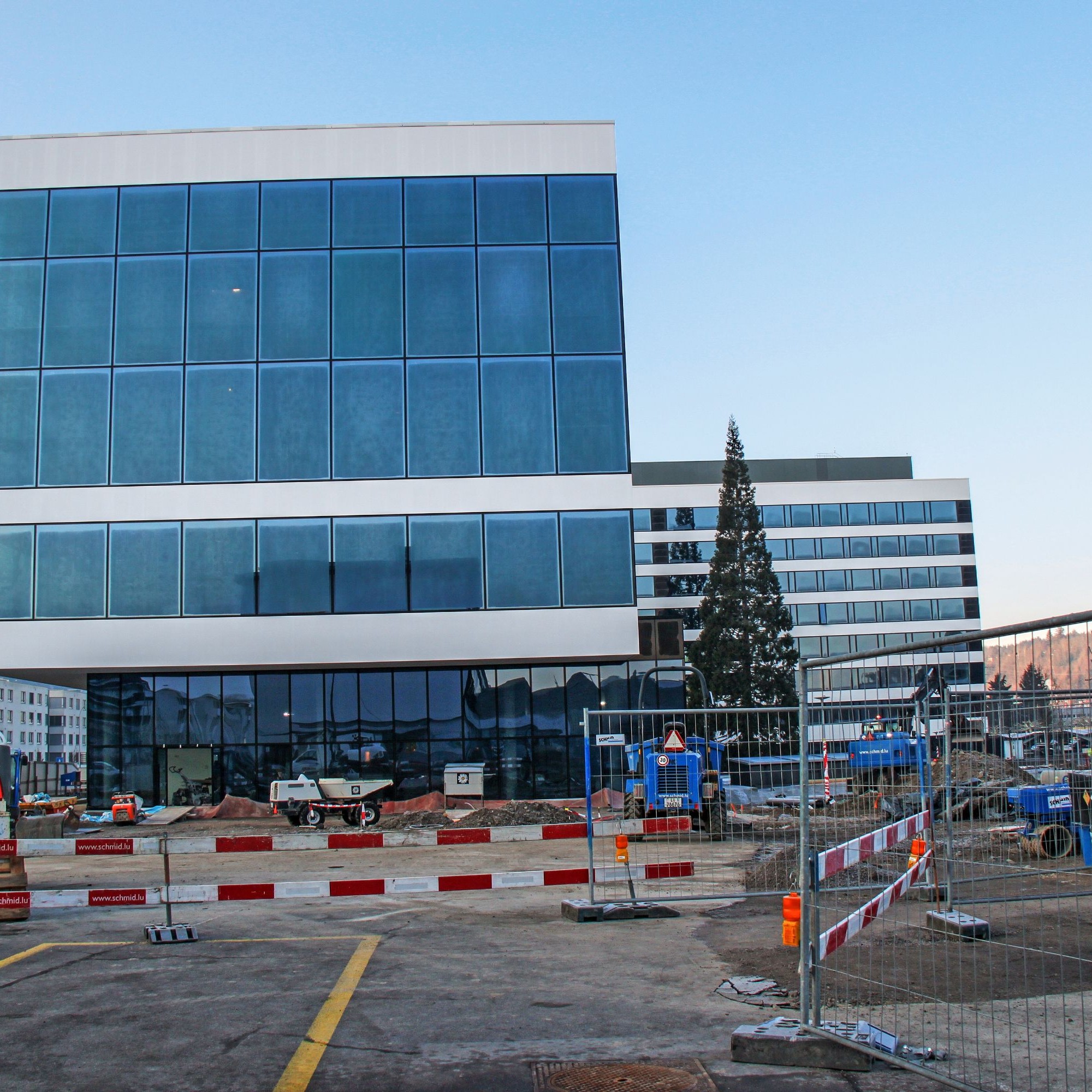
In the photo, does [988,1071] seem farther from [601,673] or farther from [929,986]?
[601,673]

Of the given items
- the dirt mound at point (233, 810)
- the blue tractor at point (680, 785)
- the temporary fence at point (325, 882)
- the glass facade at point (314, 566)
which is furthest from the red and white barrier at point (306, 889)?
the dirt mound at point (233, 810)

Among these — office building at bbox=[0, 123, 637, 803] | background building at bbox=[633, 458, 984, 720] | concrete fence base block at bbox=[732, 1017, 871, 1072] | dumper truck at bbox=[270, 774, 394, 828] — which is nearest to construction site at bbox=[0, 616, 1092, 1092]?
concrete fence base block at bbox=[732, 1017, 871, 1072]

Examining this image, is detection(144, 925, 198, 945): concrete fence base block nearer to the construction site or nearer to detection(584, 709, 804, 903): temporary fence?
the construction site

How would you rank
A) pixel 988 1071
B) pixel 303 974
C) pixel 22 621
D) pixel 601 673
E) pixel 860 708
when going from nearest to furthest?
pixel 988 1071
pixel 860 708
pixel 303 974
pixel 22 621
pixel 601 673

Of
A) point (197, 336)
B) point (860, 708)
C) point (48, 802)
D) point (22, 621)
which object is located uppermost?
point (197, 336)

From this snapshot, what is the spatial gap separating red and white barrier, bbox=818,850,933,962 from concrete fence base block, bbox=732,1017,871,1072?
0.58 m

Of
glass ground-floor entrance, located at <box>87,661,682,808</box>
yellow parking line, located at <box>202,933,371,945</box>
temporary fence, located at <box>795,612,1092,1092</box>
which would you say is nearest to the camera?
temporary fence, located at <box>795,612,1092,1092</box>

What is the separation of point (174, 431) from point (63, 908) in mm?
21498

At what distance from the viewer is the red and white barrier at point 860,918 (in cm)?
790

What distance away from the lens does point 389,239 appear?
116 ft

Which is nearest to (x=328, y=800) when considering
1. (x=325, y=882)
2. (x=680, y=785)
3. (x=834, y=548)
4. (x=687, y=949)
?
(x=680, y=785)

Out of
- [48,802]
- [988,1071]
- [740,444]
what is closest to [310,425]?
[48,802]

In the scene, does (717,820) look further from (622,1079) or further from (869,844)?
(622,1079)

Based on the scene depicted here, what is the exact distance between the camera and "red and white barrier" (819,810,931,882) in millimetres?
8156
